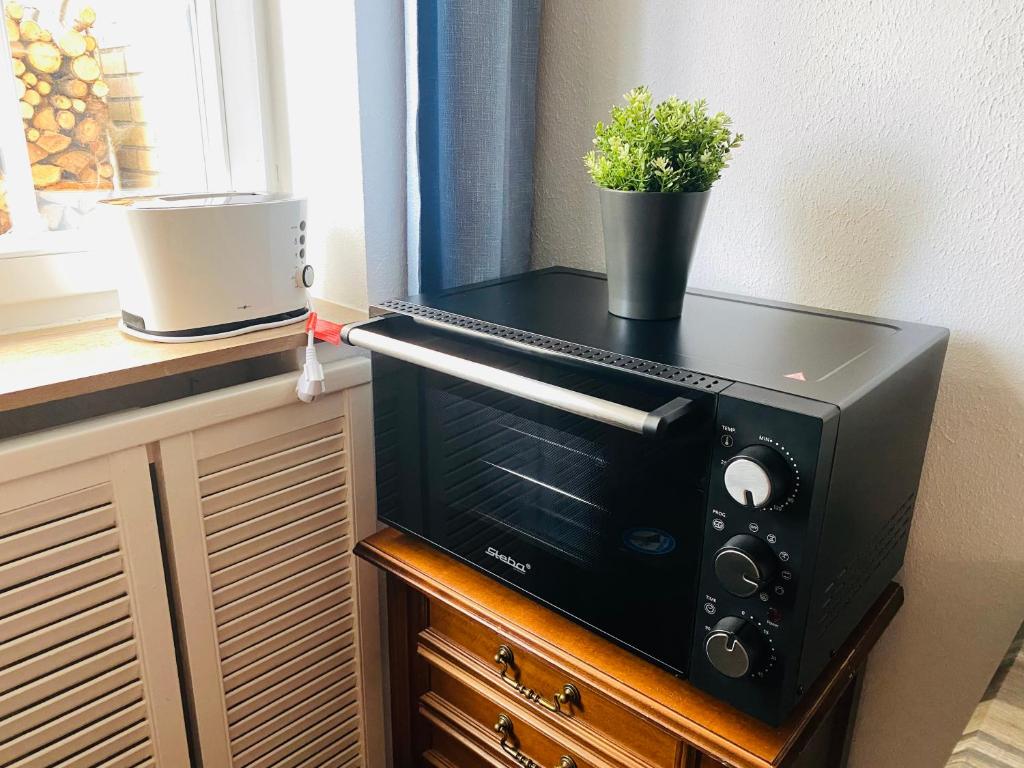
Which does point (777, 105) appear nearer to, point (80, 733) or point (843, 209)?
point (843, 209)

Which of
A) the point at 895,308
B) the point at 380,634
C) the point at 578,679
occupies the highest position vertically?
the point at 895,308

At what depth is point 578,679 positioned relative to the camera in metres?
0.84

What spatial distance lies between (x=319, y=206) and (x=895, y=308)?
84 cm

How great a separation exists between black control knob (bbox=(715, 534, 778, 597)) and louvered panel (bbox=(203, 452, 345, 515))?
0.64 meters

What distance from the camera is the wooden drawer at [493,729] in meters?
0.91

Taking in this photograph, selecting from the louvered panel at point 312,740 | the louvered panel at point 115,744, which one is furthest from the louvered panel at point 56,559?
the louvered panel at point 312,740

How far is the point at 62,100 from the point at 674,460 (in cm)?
94

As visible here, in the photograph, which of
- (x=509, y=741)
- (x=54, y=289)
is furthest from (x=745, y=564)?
(x=54, y=289)

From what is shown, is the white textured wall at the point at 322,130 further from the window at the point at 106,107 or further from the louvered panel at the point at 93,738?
the louvered panel at the point at 93,738

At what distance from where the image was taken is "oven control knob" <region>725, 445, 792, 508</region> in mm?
625

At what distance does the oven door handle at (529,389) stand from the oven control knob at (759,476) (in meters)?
0.07

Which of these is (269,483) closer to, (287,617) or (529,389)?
(287,617)

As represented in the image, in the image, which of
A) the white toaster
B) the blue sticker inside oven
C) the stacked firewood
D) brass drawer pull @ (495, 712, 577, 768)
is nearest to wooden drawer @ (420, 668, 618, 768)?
brass drawer pull @ (495, 712, 577, 768)

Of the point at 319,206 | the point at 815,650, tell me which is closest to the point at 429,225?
the point at 319,206
